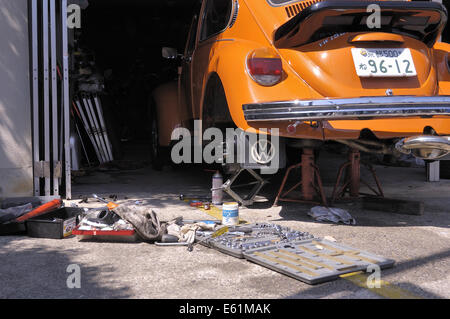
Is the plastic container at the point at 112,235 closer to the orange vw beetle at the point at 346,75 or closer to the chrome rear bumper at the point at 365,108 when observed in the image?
the orange vw beetle at the point at 346,75

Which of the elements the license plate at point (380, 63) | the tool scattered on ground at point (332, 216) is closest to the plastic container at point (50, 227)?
the tool scattered on ground at point (332, 216)

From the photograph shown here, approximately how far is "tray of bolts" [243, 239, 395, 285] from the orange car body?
969mm

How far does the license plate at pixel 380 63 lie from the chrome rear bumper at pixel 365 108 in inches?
19.2

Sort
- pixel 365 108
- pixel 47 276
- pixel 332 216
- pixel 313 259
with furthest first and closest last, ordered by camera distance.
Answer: pixel 332 216, pixel 365 108, pixel 313 259, pixel 47 276

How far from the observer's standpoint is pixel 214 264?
3020mm

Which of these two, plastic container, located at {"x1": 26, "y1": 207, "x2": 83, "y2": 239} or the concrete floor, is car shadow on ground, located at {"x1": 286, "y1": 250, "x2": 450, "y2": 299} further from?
plastic container, located at {"x1": 26, "y1": 207, "x2": 83, "y2": 239}

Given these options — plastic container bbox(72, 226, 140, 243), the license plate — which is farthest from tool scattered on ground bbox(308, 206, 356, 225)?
plastic container bbox(72, 226, 140, 243)

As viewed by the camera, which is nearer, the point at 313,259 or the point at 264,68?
the point at 313,259

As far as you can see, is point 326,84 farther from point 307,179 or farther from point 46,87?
point 46,87

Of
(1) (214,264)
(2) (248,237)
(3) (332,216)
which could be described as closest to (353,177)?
(3) (332,216)

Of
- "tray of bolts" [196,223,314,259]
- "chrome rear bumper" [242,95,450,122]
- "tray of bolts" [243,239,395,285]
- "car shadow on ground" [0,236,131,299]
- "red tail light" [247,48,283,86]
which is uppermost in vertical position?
"red tail light" [247,48,283,86]

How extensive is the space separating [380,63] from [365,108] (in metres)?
0.70

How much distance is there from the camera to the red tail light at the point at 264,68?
4012mm

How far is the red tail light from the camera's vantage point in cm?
401
